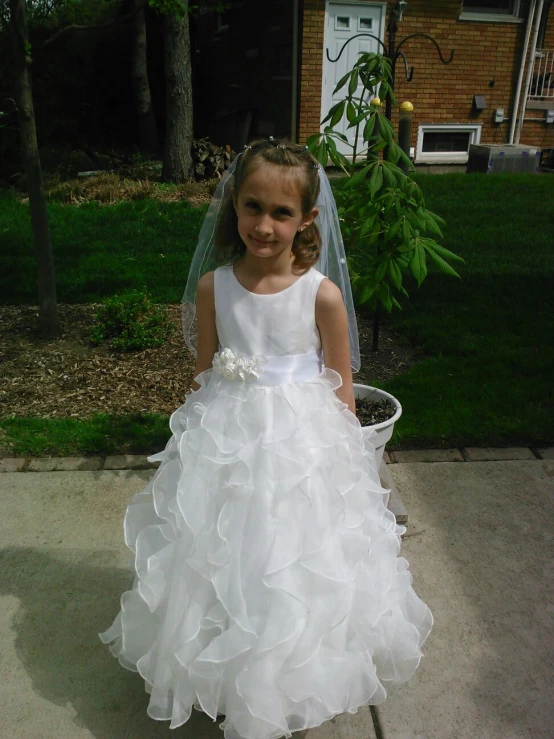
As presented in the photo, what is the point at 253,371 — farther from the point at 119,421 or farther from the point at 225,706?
the point at 119,421

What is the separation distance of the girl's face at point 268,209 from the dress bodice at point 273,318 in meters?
0.15

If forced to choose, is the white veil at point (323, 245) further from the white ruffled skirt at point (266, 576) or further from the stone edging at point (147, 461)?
the stone edging at point (147, 461)

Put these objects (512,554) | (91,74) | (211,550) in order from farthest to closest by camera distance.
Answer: (91,74), (512,554), (211,550)

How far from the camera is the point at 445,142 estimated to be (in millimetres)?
11828

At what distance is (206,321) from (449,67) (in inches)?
416

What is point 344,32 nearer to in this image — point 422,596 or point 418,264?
point 418,264

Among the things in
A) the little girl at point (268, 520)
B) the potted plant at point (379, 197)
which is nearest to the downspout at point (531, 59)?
the potted plant at point (379, 197)

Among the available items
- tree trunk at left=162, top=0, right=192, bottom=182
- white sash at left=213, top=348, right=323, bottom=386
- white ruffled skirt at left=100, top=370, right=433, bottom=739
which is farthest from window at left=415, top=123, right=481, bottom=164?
white ruffled skirt at left=100, top=370, right=433, bottom=739

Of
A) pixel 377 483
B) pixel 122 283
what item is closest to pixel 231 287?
pixel 377 483

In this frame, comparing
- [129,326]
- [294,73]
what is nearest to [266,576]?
[129,326]

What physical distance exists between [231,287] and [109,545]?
4.76ft

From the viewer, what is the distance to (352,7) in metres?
10.6

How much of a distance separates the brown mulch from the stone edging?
0.47 metres

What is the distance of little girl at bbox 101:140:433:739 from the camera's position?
1.87 meters
